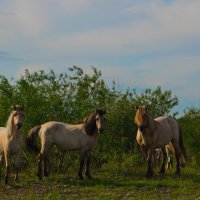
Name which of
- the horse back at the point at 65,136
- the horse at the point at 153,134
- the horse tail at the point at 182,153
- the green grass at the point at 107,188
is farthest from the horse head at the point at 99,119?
the horse tail at the point at 182,153

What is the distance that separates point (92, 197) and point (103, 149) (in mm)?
9282

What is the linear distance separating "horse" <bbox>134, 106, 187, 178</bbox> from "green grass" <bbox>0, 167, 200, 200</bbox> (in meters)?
0.88

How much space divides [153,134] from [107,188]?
3280mm

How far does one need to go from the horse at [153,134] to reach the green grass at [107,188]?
878 mm

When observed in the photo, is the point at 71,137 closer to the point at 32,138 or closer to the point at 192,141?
the point at 32,138

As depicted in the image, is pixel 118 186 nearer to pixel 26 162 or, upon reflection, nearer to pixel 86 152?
pixel 86 152

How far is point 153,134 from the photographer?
619 inches

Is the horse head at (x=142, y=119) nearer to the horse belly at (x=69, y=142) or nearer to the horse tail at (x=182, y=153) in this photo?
the horse belly at (x=69, y=142)

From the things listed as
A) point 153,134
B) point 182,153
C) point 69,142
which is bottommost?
point 182,153

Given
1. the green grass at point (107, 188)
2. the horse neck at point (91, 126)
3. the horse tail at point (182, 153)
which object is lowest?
the green grass at point (107, 188)

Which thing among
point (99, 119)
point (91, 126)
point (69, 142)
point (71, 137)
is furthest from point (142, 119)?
point (69, 142)

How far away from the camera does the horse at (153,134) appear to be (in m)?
15.1

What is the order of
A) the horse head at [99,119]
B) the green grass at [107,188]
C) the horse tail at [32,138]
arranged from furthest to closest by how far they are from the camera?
the horse tail at [32,138] → the horse head at [99,119] → the green grass at [107,188]

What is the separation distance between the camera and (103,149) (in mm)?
21000
